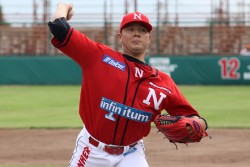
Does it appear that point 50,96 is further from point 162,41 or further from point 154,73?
point 154,73

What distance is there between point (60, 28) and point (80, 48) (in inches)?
8.8

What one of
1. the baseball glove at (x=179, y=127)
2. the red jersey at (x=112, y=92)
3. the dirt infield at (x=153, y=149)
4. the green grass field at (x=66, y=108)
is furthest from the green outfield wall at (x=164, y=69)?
the red jersey at (x=112, y=92)

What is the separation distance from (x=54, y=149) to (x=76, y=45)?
5.36 m

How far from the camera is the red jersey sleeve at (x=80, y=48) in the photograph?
16.0 ft

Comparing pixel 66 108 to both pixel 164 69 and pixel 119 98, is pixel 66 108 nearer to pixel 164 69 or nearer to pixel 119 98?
pixel 164 69

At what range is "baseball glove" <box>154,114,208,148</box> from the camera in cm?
500

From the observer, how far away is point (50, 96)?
793 inches

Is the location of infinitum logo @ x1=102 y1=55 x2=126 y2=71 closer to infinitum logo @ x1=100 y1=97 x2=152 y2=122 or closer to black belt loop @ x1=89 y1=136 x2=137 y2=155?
infinitum logo @ x1=100 y1=97 x2=152 y2=122

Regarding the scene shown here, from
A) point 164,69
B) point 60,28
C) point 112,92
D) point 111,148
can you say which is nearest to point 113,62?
point 112,92

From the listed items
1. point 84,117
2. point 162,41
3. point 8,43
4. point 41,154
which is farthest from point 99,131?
point 8,43

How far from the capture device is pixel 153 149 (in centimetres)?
1002

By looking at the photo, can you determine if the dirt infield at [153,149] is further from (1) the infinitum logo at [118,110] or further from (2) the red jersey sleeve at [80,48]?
(2) the red jersey sleeve at [80,48]

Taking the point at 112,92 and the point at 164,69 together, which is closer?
the point at 112,92

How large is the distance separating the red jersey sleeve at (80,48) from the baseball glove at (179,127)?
2.40 ft
